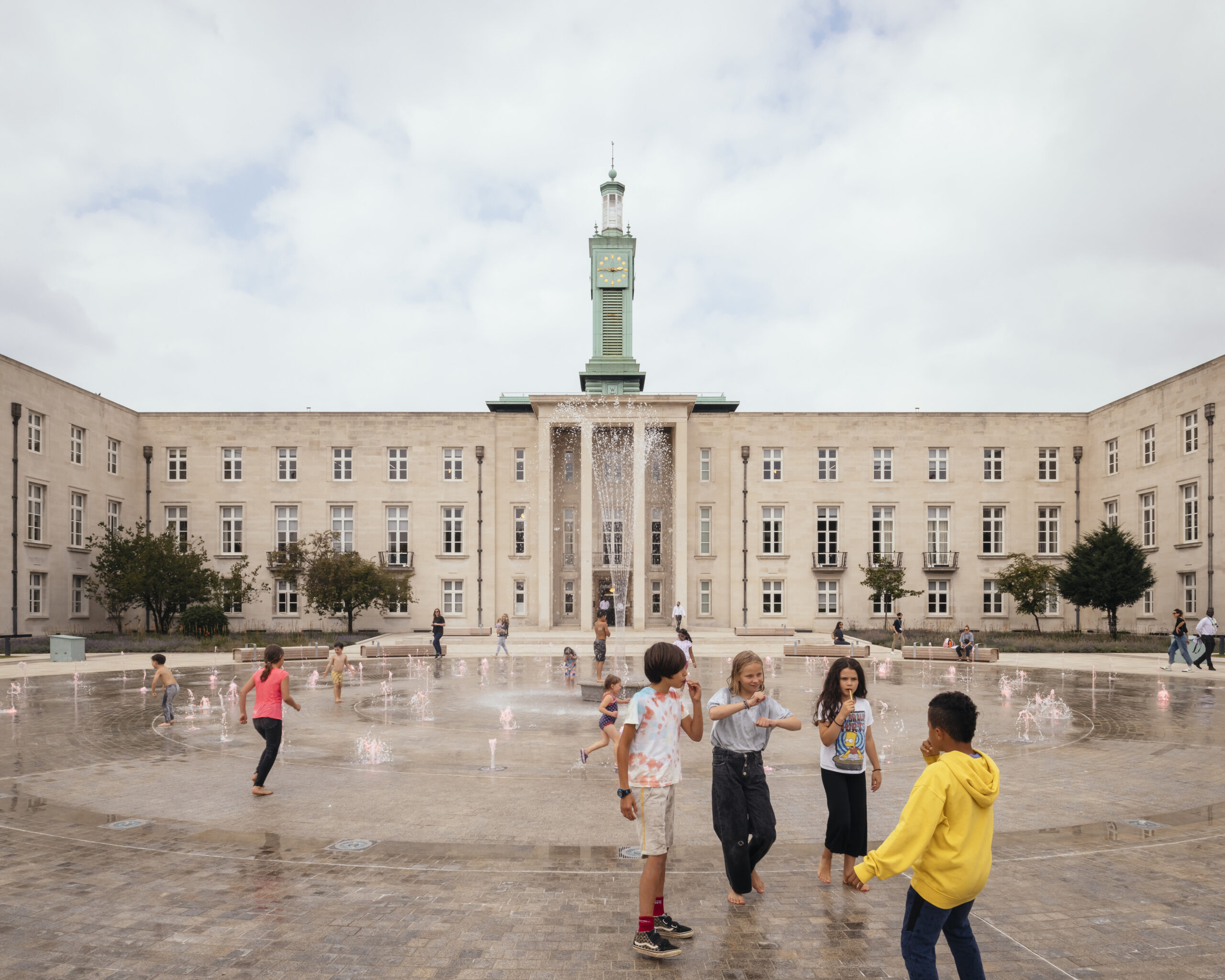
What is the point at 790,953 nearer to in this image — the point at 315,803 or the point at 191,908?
the point at 191,908

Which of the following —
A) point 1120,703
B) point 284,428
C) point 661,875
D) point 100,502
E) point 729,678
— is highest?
point 284,428

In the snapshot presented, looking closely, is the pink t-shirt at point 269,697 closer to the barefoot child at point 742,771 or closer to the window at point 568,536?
the barefoot child at point 742,771

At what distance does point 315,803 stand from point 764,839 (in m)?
5.22

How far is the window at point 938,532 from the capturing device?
150 feet

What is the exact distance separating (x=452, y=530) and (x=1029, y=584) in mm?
29134

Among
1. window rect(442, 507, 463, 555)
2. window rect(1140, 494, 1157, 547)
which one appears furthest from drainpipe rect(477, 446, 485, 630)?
window rect(1140, 494, 1157, 547)

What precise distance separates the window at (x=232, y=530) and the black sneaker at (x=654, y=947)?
45.2 meters

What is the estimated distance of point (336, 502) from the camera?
45.9 meters

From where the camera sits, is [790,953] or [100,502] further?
[100,502]

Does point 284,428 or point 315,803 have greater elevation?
point 284,428

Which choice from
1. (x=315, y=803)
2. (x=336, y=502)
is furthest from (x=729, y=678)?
(x=336, y=502)

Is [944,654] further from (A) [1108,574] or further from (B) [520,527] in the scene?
(B) [520,527]

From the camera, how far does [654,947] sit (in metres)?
5.05

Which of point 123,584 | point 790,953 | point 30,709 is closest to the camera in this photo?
point 790,953
